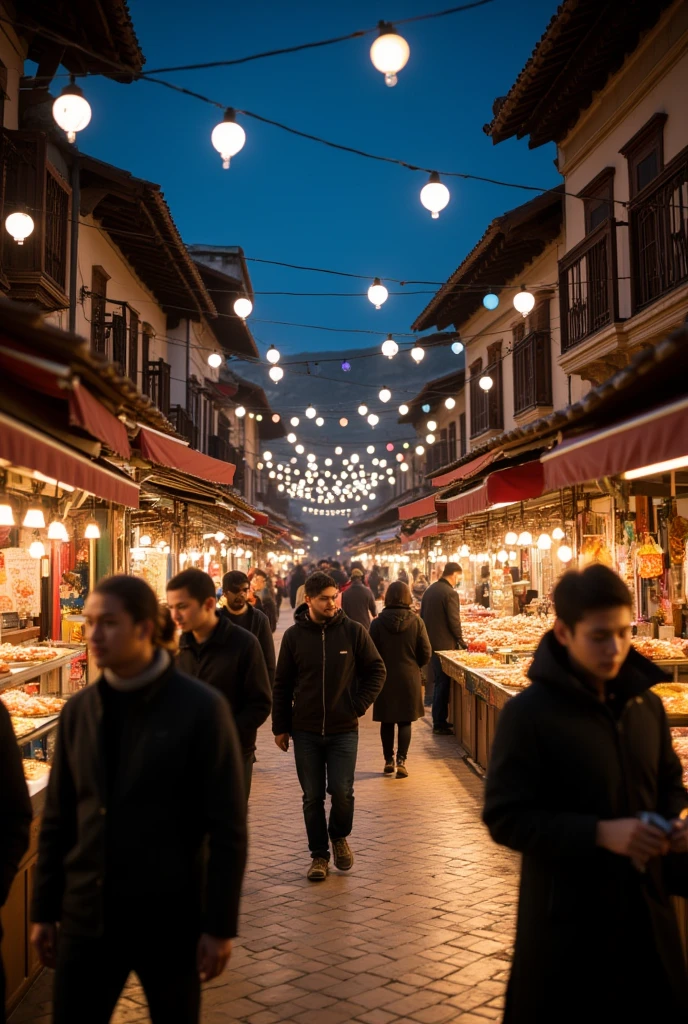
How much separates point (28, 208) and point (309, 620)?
23.5 feet

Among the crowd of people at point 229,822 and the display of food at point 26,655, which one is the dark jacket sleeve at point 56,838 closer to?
the crowd of people at point 229,822

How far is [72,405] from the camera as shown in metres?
3.98

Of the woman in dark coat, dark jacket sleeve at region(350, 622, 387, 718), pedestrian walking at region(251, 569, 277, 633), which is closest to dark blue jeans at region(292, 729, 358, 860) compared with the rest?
dark jacket sleeve at region(350, 622, 387, 718)

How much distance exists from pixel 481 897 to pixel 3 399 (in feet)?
14.7

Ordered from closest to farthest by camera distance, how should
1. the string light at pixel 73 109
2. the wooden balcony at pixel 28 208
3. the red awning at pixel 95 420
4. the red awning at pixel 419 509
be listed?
the red awning at pixel 95 420 → the string light at pixel 73 109 → the wooden balcony at pixel 28 208 → the red awning at pixel 419 509

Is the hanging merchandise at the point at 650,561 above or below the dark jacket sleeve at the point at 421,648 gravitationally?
above

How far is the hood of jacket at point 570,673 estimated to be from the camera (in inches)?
108

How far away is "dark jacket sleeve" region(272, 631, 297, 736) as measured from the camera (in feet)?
22.9

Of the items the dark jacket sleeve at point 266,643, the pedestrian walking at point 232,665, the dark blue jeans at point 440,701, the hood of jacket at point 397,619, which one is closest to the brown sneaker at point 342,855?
the dark jacket sleeve at point 266,643

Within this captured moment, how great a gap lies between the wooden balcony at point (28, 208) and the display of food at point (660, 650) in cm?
781

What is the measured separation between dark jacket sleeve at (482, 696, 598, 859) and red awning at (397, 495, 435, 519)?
9142 millimetres

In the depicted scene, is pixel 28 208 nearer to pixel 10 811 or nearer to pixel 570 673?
pixel 10 811

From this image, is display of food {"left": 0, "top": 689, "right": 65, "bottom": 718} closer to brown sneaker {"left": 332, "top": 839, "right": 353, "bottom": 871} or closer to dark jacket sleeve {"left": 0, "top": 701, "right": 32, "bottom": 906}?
brown sneaker {"left": 332, "top": 839, "right": 353, "bottom": 871}

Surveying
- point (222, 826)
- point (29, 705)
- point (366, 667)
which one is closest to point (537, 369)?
point (366, 667)
